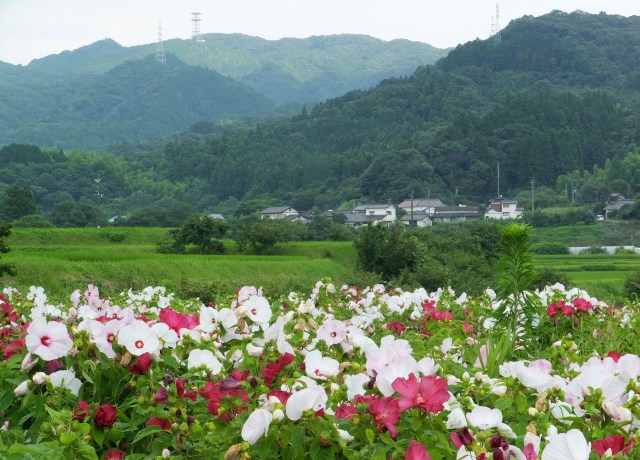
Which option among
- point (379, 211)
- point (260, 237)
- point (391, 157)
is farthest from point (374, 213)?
point (260, 237)

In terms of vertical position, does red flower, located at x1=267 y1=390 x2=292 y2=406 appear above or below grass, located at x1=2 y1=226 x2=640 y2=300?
above

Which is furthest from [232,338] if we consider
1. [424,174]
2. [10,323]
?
[424,174]

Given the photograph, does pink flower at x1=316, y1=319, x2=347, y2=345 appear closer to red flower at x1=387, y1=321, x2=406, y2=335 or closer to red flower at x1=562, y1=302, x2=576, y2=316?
red flower at x1=387, y1=321, x2=406, y2=335

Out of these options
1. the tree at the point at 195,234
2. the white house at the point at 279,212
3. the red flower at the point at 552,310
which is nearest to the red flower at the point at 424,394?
the red flower at the point at 552,310

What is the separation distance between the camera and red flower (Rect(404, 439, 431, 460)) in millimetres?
2088

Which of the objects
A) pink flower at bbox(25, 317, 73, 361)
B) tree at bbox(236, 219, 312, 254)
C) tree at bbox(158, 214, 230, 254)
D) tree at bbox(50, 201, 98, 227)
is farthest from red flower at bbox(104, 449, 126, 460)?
tree at bbox(50, 201, 98, 227)

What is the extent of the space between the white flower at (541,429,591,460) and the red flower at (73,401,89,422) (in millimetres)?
1484

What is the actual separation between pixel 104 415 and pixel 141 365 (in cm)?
21

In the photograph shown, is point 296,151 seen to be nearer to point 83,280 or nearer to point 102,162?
point 102,162

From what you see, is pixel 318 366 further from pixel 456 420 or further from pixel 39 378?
pixel 39 378

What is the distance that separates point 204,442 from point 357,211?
86.1 meters

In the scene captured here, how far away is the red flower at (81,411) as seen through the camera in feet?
8.81

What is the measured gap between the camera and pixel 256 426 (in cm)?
223

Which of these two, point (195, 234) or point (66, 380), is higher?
point (66, 380)
